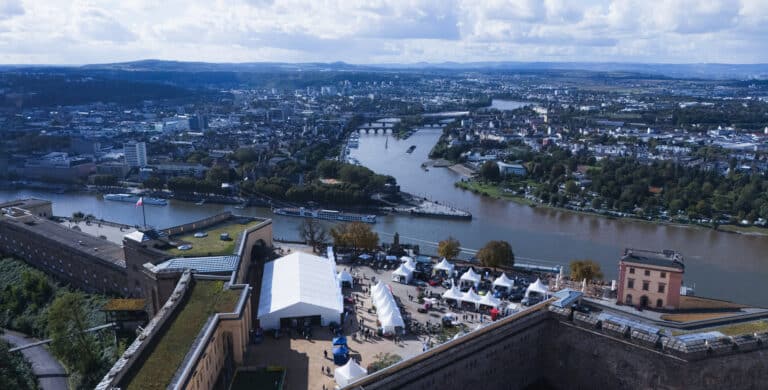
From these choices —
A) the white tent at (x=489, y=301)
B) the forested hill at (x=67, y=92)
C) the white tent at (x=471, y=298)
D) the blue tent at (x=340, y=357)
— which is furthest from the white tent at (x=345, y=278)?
the forested hill at (x=67, y=92)

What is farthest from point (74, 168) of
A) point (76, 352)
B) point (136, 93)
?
point (136, 93)

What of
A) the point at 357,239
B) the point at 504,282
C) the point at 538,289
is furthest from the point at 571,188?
the point at 538,289

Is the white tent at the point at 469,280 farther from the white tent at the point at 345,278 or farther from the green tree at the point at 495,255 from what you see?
the white tent at the point at 345,278

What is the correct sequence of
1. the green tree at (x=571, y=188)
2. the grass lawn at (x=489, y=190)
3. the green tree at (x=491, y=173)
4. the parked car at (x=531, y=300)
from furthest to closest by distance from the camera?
the green tree at (x=491, y=173)
the grass lawn at (x=489, y=190)
the green tree at (x=571, y=188)
the parked car at (x=531, y=300)

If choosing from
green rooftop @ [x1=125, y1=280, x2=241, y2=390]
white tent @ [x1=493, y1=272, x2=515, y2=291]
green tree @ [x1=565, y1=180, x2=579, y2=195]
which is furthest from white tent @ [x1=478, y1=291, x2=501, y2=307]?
green tree @ [x1=565, y1=180, x2=579, y2=195]

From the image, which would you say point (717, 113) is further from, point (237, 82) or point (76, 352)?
point (237, 82)

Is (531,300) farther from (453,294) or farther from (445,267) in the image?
(445,267)
